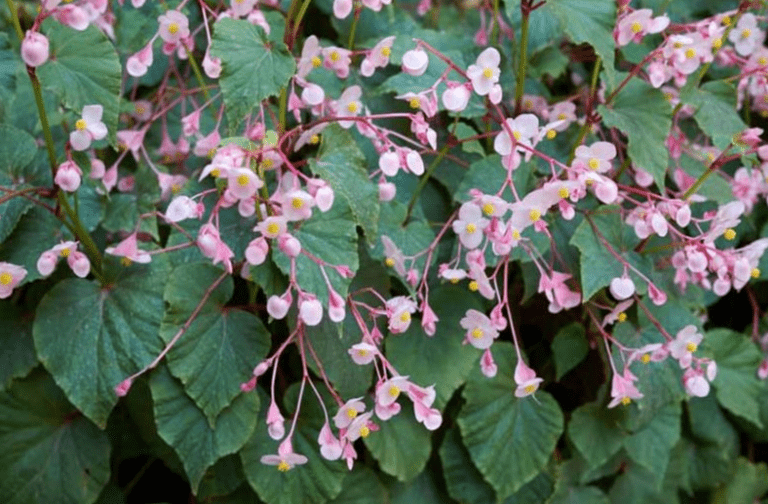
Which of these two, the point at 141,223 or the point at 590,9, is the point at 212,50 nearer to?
the point at 141,223

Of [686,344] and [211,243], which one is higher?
[211,243]

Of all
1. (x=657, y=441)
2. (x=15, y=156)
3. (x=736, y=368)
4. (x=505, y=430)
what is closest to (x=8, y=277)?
(x=15, y=156)

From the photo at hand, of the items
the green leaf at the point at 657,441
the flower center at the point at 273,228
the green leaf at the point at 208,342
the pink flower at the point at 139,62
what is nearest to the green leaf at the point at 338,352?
the green leaf at the point at 208,342

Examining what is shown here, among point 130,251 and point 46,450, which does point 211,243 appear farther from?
point 46,450

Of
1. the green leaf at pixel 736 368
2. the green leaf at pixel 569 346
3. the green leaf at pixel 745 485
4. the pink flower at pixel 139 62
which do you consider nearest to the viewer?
the pink flower at pixel 139 62

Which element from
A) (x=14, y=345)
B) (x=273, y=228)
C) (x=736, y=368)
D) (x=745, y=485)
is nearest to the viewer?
(x=273, y=228)

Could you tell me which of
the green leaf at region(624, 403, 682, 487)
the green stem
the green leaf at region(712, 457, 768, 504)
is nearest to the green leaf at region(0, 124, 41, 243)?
the green stem

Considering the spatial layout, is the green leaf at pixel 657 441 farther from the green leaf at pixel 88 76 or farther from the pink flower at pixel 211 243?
the green leaf at pixel 88 76

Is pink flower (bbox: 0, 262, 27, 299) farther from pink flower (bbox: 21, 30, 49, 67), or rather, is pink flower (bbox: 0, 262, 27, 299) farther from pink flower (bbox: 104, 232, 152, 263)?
pink flower (bbox: 21, 30, 49, 67)
